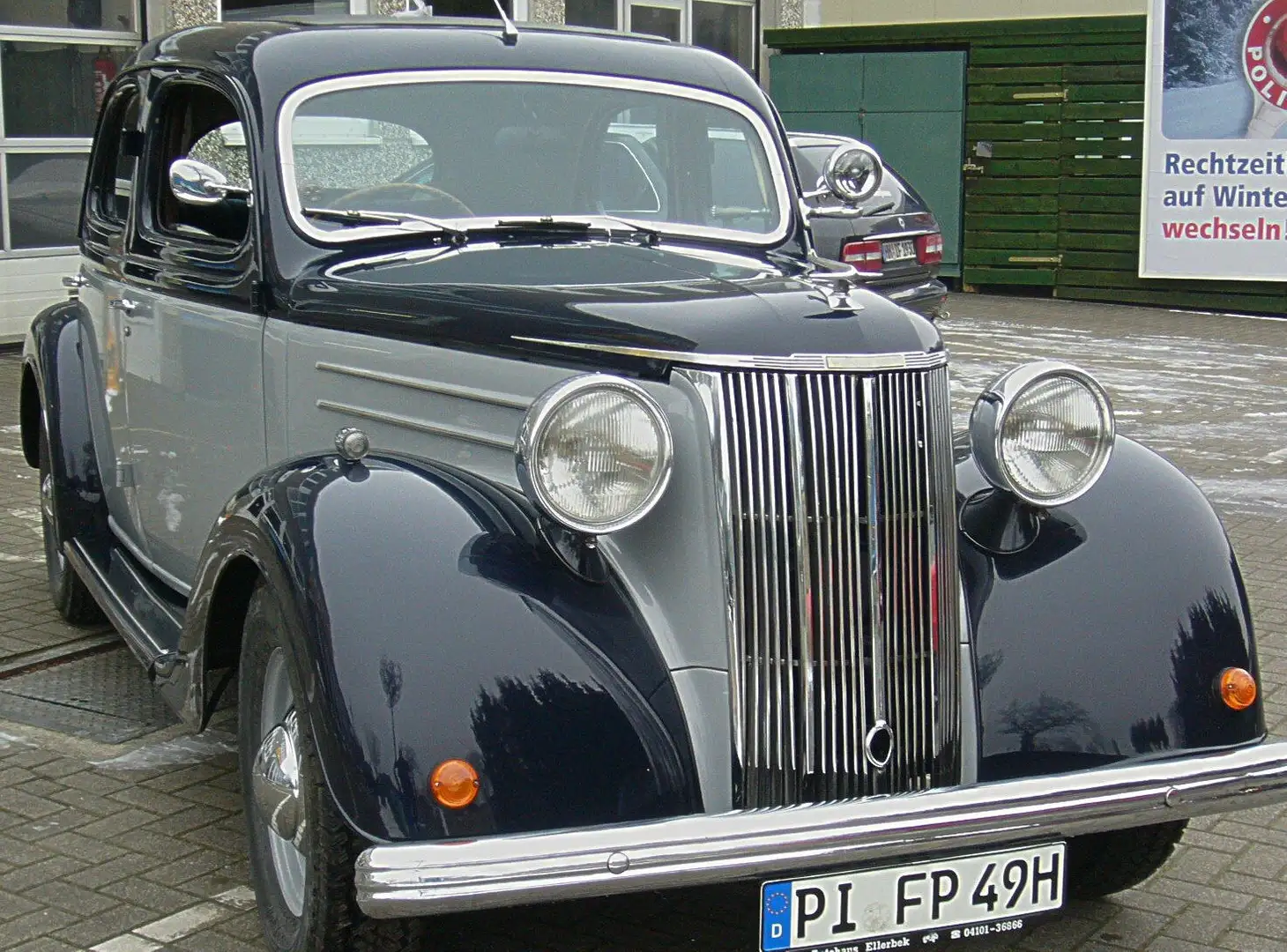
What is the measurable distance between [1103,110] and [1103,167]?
1.80 ft

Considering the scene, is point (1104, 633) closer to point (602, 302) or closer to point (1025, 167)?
point (602, 302)

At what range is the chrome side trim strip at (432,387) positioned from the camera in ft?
10.9

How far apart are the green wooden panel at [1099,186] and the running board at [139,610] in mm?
13220

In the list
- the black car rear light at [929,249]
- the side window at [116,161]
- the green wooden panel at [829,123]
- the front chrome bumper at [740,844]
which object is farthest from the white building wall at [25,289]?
the front chrome bumper at [740,844]

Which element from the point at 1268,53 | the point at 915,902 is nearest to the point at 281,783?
the point at 915,902

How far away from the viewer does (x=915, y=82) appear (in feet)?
57.7

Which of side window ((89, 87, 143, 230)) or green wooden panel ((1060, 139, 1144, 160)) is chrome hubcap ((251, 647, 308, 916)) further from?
green wooden panel ((1060, 139, 1144, 160))

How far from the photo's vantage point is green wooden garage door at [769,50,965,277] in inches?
687

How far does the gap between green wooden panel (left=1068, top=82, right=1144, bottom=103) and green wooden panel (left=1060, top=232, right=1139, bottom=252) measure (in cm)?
129

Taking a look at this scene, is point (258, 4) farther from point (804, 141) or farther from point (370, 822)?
point (370, 822)

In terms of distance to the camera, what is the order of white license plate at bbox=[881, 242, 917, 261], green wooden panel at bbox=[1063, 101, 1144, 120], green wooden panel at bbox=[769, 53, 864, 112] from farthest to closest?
1. green wooden panel at bbox=[769, 53, 864, 112]
2. green wooden panel at bbox=[1063, 101, 1144, 120]
3. white license plate at bbox=[881, 242, 917, 261]

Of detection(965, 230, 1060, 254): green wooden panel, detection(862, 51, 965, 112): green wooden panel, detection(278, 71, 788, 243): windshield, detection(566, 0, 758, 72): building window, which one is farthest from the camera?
detection(862, 51, 965, 112): green wooden panel

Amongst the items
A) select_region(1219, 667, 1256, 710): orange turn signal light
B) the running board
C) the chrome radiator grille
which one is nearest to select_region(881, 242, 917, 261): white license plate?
the running board

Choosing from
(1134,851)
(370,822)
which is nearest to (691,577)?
(370,822)
